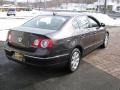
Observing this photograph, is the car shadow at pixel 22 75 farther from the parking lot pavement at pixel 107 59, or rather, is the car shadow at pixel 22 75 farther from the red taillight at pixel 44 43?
the parking lot pavement at pixel 107 59

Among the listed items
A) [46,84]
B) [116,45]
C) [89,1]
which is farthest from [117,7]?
[46,84]

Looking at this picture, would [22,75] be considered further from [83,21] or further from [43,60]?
[83,21]

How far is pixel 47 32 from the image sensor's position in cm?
454

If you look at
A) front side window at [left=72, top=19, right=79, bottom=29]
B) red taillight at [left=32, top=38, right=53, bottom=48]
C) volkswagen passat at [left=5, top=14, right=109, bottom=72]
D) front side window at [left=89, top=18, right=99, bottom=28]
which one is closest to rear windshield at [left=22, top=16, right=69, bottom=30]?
volkswagen passat at [left=5, top=14, right=109, bottom=72]

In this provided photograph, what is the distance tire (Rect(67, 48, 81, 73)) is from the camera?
16.2 ft

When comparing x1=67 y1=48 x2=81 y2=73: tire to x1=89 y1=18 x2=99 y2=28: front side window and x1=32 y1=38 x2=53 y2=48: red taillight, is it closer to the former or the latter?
x1=32 y1=38 x2=53 y2=48: red taillight

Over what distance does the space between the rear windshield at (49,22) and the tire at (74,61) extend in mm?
759

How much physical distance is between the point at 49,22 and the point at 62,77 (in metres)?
1.48

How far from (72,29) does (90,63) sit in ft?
4.43

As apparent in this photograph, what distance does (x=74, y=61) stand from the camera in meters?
5.16

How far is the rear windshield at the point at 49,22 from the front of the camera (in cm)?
498

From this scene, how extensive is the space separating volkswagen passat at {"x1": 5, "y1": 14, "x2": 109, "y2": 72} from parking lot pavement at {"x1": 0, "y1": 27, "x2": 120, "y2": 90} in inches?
14.3

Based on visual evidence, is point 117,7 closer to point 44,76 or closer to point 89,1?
point 89,1

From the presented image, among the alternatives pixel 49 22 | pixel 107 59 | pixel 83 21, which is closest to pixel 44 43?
pixel 49 22
